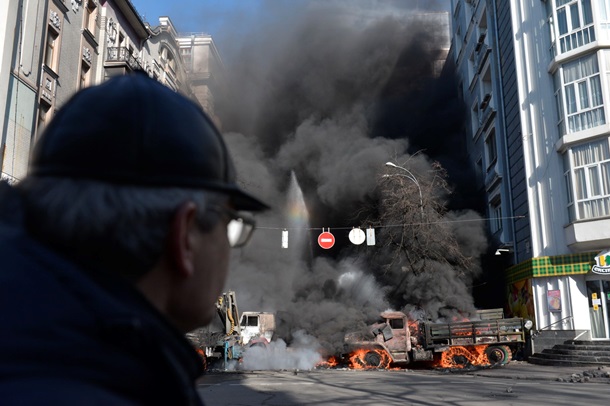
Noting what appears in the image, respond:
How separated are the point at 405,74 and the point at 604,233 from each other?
23.8m

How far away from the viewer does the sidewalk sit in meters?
13.8

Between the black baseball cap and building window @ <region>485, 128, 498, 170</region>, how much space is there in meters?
29.4

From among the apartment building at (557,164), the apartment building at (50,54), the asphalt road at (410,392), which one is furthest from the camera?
the apartment building at (557,164)

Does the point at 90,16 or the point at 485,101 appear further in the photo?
the point at 485,101

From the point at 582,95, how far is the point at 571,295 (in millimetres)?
8293

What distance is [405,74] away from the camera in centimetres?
3991

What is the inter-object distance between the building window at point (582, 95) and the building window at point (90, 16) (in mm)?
20129

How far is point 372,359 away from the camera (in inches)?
762

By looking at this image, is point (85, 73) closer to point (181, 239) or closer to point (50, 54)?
point (50, 54)

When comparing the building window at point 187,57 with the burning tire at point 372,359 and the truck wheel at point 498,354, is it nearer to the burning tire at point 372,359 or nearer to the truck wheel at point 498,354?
the burning tire at point 372,359

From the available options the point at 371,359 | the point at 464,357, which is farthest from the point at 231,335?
the point at 464,357

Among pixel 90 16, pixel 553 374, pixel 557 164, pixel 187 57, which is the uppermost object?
pixel 187 57

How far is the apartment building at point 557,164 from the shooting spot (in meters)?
20.2

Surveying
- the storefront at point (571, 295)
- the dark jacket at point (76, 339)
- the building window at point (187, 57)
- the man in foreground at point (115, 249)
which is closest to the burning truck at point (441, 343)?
the storefront at point (571, 295)
